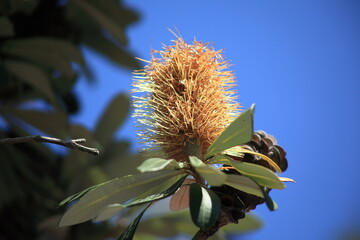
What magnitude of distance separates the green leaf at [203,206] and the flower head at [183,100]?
18cm

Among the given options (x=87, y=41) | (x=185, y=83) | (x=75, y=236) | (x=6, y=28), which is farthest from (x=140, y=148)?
(x=87, y=41)

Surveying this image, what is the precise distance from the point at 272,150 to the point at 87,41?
10.9 feet

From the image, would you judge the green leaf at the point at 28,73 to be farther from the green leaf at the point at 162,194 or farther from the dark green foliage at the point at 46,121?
the green leaf at the point at 162,194

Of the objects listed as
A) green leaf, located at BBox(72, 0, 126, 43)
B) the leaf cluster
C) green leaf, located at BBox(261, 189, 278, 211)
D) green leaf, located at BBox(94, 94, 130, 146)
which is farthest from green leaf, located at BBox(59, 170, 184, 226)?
green leaf, located at BBox(94, 94, 130, 146)

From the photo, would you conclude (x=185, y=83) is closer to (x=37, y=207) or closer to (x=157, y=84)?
(x=157, y=84)

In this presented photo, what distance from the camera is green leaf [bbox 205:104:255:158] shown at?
88 cm

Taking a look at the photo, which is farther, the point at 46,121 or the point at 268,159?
the point at 46,121

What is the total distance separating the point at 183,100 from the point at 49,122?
2.12 m

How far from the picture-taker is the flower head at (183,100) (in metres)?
1.10

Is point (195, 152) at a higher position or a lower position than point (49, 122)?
higher

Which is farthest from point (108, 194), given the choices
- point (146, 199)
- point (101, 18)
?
point (101, 18)

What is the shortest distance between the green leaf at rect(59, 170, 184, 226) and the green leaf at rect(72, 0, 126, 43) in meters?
2.28

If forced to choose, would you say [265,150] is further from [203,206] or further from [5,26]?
[5,26]

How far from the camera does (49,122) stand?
3.02 metres
